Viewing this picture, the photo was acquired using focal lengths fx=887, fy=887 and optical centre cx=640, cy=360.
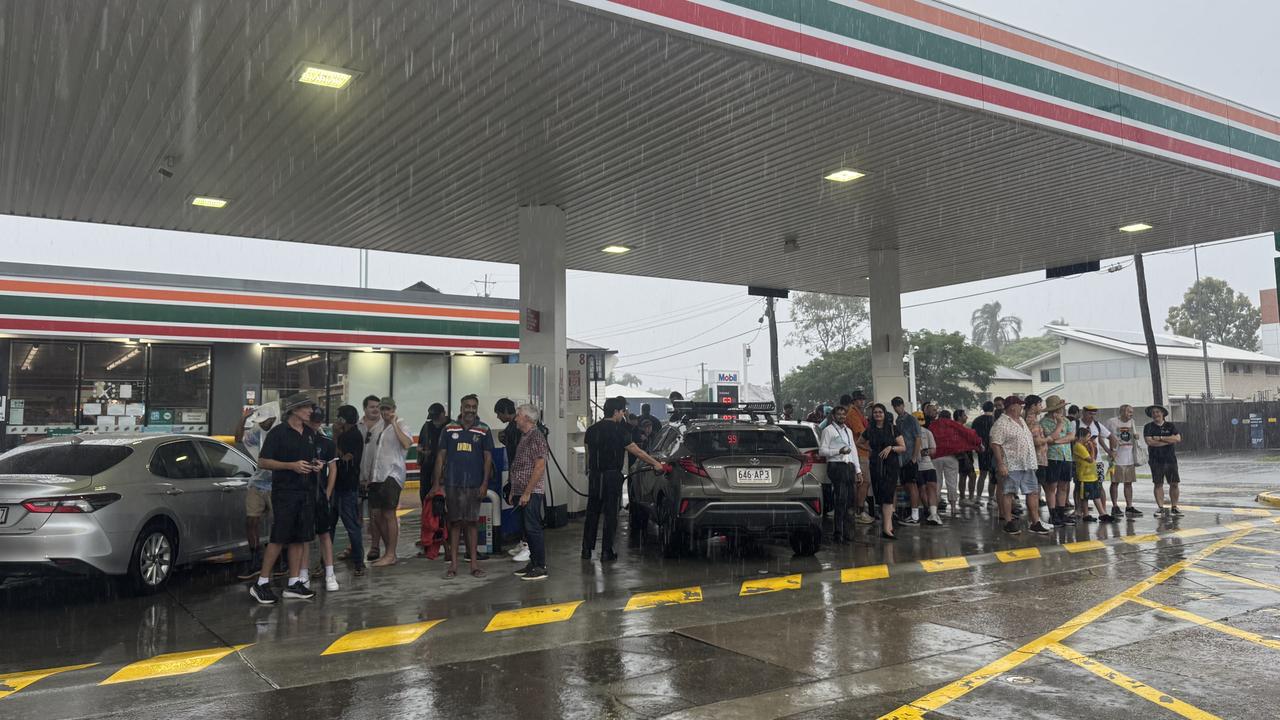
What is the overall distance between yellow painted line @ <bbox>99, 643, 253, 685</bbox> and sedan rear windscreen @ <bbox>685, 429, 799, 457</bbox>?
4934 millimetres

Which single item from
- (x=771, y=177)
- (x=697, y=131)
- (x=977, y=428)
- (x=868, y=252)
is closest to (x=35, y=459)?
(x=697, y=131)

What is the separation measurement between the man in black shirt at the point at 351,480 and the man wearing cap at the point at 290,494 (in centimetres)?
121

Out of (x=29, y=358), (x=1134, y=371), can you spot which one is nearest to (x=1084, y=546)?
(x=29, y=358)

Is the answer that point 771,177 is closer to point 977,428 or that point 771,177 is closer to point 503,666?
point 977,428

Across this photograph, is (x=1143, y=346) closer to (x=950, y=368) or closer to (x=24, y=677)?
(x=950, y=368)

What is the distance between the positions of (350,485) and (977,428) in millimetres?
10215

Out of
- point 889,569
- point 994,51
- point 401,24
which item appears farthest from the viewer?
point 994,51

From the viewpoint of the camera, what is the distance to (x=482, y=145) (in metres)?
10.7

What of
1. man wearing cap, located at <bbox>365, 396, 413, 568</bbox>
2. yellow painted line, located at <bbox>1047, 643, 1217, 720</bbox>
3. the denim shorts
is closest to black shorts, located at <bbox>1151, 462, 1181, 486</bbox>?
the denim shorts

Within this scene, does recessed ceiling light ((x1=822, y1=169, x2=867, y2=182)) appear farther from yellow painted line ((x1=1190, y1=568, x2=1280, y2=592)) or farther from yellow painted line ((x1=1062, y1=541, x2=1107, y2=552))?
yellow painted line ((x1=1190, y1=568, x2=1280, y2=592))

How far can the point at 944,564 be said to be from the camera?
30.6ft

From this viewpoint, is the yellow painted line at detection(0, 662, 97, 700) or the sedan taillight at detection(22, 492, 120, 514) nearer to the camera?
the yellow painted line at detection(0, 662, 97, 700)

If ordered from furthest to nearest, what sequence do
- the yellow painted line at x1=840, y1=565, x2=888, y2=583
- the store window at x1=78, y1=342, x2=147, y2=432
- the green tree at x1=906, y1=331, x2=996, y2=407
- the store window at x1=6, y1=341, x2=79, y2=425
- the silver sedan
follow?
the green tree at x1=906, y1=331, x2=996, y2=407, the store window at x1=78, y1=342, x2=147, y2=432, the store window at x1=6, y1=341, x2=79, y2=425, the yellow painted line at x1=840, y1=565, x2=888, y2=583, the silver sedan

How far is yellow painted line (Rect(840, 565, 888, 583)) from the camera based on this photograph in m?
8.59
